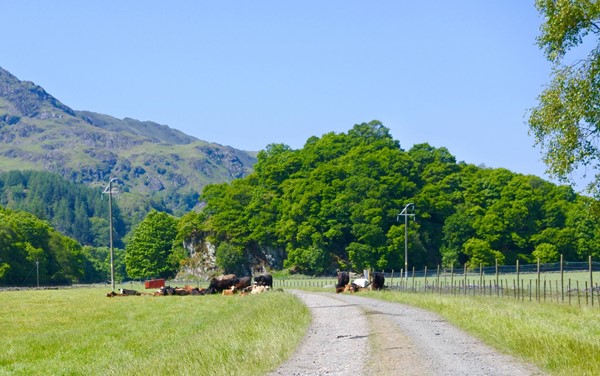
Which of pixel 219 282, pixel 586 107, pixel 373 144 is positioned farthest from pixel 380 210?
pixel 586 107

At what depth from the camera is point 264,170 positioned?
15362 cm

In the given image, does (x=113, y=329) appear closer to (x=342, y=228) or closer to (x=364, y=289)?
(x=364, y=289)

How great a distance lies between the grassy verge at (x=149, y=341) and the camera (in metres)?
18.0

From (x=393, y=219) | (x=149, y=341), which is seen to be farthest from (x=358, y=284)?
(x=393, y=219)

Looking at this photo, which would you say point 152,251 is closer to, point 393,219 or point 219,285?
point 393,219

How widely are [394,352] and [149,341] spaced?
13502mm

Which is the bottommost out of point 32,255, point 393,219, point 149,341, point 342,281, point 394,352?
point 32,255

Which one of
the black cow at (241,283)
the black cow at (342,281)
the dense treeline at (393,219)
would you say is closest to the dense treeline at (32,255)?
the dense treeline at (393,219)

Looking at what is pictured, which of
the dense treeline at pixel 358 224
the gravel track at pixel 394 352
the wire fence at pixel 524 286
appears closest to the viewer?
the gravel track at pixel 394 352

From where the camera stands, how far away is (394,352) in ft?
58.3

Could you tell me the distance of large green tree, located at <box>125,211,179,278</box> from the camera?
145500 millimetres

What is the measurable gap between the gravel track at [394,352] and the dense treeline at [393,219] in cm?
9157

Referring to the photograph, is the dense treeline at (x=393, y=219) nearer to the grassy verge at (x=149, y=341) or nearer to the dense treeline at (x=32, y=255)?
the dense treeline at (x=32, y=255)

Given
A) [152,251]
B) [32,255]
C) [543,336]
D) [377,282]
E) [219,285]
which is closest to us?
[543,336]
